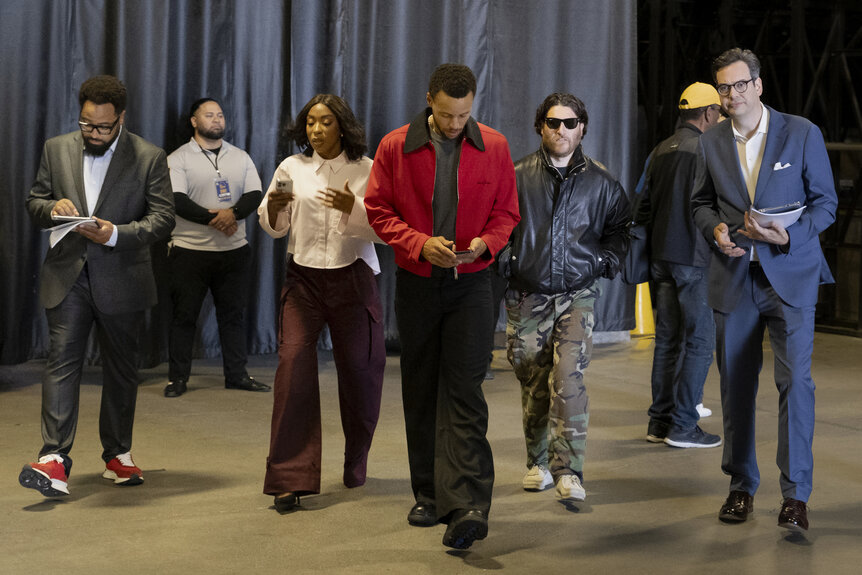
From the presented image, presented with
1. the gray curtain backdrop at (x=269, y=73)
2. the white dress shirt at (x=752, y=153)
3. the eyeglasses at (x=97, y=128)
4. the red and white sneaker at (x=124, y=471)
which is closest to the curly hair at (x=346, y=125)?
the eyeglasses at (x=97, y=128)

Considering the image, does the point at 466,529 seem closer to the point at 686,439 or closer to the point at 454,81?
the point at 454,81

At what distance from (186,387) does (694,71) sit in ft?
27.2

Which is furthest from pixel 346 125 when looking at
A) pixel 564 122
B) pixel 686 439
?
pixel 686 439

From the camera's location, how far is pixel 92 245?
186 inches

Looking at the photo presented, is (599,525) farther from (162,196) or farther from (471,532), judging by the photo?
(162,196)

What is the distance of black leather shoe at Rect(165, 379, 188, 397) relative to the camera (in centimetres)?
691

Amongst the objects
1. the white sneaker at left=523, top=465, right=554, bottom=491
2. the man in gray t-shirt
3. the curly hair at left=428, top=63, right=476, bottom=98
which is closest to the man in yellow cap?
the white sneaker at left=523, top=465, right=554, bottom=491

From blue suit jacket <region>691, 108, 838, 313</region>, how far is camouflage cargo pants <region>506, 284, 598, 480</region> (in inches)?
23.5

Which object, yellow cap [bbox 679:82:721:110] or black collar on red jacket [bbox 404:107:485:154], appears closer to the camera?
black collar on red jacket [bbox 404:107:485:154]

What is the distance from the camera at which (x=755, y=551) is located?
414cm

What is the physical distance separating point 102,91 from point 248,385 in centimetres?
279

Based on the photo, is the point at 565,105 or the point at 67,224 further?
the point at 565,105

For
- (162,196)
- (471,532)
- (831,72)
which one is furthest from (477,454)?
(831,72)

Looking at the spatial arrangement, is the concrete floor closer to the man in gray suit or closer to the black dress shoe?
the black dress shoe
